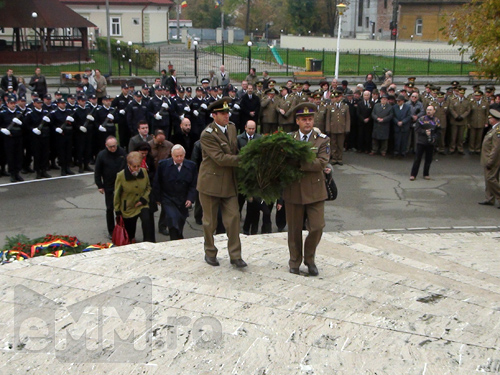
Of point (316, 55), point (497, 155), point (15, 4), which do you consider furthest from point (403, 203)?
point (15, 4)

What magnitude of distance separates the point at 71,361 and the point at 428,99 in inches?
552

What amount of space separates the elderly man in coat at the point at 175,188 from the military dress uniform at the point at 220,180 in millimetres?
2185

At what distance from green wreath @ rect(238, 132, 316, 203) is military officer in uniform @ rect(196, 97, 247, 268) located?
0.85 ft

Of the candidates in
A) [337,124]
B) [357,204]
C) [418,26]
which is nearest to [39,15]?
[337,124]

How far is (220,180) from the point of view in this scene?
24.2 feet

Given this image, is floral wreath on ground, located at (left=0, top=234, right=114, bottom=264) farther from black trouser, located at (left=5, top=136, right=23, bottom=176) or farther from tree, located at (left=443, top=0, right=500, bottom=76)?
tree, located at (left=443, top=0, right=500, bottom=76)

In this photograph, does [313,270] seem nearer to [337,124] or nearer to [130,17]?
[337,124]

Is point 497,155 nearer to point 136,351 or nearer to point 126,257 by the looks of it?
point 126,257

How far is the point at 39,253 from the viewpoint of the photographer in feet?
28.9

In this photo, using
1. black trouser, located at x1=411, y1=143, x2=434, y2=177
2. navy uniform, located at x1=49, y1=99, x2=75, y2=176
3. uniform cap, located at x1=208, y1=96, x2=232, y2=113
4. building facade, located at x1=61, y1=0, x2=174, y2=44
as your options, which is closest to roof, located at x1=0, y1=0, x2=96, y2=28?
building facade, located at x1=61, y1=0, x2=174, y2=44

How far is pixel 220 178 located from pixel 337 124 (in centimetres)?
920

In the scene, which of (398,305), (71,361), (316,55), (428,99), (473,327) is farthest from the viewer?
(316,55)

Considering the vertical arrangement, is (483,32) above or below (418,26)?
below

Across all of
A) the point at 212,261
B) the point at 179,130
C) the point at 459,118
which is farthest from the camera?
the point at 459,118
